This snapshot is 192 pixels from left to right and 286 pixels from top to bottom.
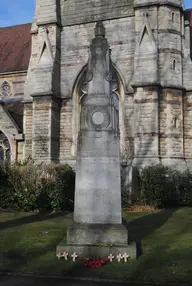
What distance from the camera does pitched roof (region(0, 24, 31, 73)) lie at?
81.7 ft

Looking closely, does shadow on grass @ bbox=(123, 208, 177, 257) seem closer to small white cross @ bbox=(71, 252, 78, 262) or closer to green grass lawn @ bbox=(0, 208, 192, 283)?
green grass lawn @ bbox=(0, 208, 192, 283)

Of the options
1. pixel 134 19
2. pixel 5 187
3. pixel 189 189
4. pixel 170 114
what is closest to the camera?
pixel 5 187

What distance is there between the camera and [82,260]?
5.82 m

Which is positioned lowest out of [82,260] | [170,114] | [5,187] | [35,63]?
[82,260]

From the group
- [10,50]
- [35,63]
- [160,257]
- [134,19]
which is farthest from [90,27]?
[160,257]

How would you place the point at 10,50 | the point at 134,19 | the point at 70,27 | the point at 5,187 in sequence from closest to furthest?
the point at 5,187, the point at 134,19, the point at 70,27, the point at 10,50

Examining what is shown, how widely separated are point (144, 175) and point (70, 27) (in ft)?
31.1

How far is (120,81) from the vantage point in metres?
17.4

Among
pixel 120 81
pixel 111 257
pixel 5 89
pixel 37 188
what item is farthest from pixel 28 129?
pixel 111 257

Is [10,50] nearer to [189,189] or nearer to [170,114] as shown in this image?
[170,114]

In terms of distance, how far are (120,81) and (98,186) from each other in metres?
11.8

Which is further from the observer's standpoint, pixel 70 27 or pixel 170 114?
pixel 70 27

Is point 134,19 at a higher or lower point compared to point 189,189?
higher

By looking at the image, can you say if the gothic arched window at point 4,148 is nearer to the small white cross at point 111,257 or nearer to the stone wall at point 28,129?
the stone wall at point 28,129
